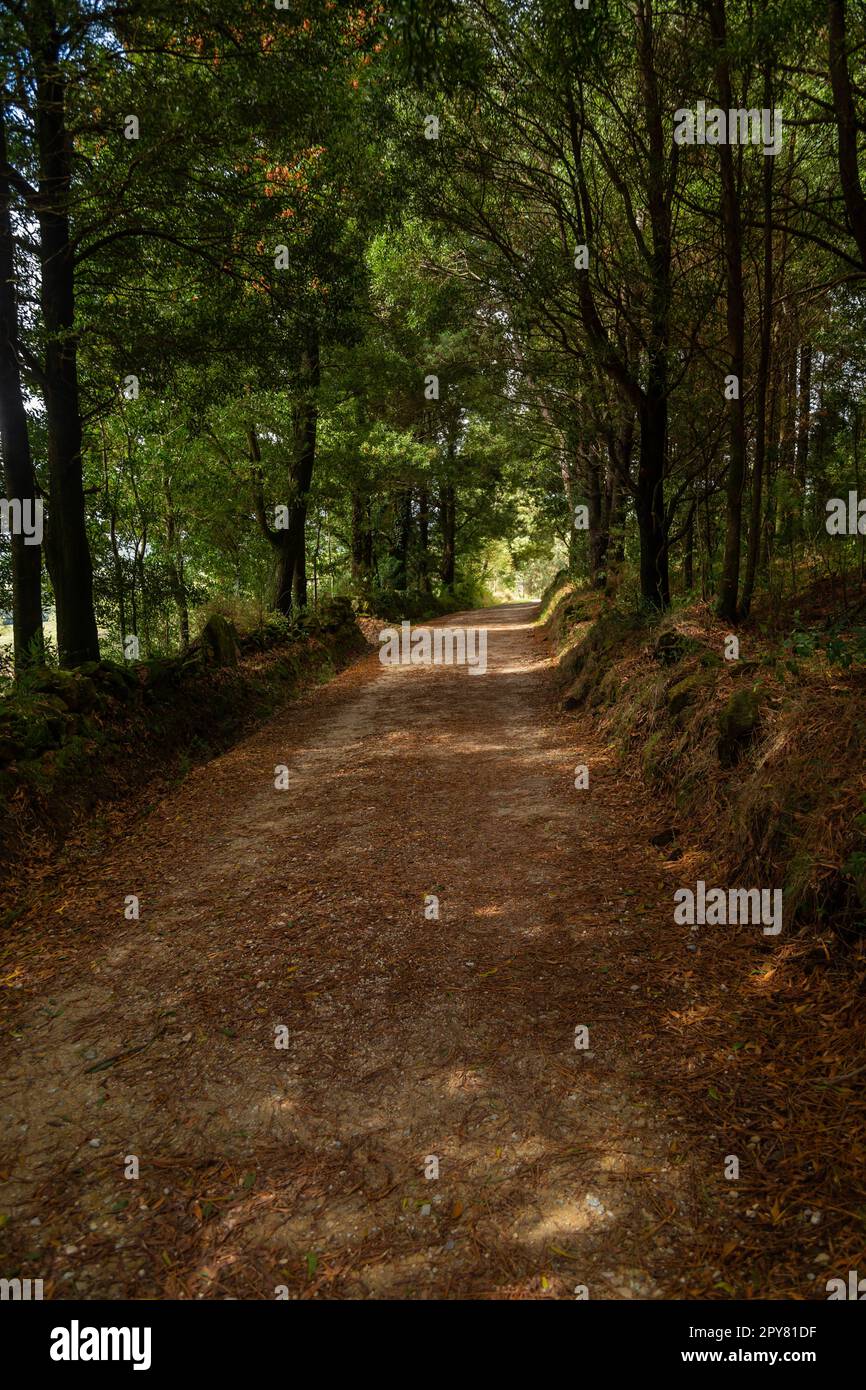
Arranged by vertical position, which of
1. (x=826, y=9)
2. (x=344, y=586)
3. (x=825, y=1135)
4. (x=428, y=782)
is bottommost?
(x=825, y=1135)

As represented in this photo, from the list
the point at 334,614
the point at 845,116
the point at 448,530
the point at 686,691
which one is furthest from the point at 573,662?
the point at 448,530

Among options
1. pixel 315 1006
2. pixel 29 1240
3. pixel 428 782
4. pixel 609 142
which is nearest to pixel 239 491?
pixel 609 142

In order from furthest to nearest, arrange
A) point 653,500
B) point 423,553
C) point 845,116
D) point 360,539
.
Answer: point 423,553 < point 360,539 < point 653,500 < point 845,116

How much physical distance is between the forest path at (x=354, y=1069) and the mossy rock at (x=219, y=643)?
3.91m

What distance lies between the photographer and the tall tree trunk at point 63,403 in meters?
7.04

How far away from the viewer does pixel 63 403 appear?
7715mm

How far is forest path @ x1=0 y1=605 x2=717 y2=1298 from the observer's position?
214 cm

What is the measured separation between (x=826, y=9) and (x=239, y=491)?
12.0 metres

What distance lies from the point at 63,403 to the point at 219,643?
3372 millimetres

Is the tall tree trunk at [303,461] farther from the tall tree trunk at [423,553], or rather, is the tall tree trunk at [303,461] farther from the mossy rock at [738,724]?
the mossy rock at [738,724]

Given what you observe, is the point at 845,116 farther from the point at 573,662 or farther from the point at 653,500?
the point at 573,662

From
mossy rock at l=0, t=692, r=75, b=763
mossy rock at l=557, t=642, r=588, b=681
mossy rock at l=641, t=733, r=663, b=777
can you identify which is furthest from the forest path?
mossy rock at l=557, t=642, r=588, b=681

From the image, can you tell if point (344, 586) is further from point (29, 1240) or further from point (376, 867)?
point (29, 1240)
